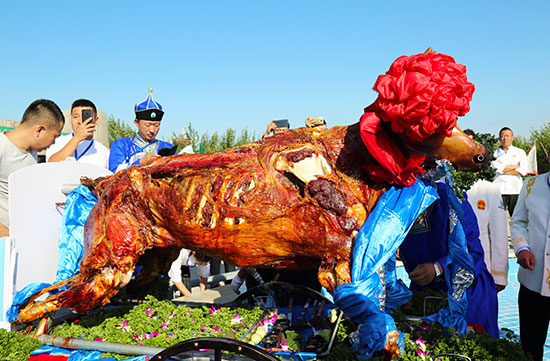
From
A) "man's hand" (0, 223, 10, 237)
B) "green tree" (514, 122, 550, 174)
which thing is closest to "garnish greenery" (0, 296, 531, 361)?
"man's hand" (0, 223, 10, 237)

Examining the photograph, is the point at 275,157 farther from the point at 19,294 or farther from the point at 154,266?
the point at 19,294

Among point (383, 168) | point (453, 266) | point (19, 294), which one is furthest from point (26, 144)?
point (453, 266)

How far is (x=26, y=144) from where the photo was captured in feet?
14.2

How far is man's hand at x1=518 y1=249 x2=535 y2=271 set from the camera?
3.70 m

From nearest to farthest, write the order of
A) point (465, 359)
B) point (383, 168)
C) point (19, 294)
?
point (465, 359) < point (383, 168) < point (19, 294)

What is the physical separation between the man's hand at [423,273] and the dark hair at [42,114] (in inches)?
142

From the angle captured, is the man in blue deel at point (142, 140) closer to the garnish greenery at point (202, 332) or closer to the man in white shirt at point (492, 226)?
the garnish greenery at point (202, 332)

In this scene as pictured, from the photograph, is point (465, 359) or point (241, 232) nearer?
point (465, 359)

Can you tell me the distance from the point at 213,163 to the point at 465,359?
2.10 m

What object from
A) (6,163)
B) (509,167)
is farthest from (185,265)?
(509,167)

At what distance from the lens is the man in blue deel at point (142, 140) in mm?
5363

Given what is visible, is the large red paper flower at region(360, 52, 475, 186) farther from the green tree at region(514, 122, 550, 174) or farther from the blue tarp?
the green tree at region(514, 122, 550, 174)

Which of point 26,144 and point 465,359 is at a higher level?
point 26,144

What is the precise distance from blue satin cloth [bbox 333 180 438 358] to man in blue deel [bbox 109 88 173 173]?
335 centimetres
